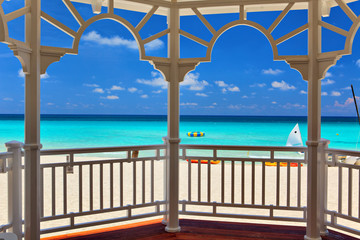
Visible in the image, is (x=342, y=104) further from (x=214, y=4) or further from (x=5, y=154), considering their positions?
(x=5, y=154)

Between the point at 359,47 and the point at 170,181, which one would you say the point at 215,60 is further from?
the point at 170,181

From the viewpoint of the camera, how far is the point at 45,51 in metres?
3.01

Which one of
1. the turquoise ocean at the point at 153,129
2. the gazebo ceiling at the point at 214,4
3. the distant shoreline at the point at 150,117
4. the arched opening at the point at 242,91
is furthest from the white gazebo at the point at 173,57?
the distant shoreline at the point at 150,117

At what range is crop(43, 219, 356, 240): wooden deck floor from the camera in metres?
3.46

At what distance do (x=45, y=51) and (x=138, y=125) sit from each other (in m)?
22.8

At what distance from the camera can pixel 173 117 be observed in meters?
3.63

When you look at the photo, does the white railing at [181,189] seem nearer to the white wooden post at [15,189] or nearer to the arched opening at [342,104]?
the white wooden post at [15,189]

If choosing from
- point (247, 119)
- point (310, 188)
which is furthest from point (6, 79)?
point (310, 188)

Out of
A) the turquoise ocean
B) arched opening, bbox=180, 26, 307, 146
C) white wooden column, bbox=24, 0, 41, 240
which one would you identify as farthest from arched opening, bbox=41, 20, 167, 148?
white wooden column, bbox=24, 0, 41, 240

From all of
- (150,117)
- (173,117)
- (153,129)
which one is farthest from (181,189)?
(150,117)

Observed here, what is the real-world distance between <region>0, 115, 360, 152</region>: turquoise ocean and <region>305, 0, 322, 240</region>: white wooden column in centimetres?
2071

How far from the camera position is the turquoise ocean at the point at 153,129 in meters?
24.0

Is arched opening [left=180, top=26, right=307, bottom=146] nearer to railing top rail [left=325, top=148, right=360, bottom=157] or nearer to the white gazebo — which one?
railing top rail [left=325, top=148, right=360, bottom=157]

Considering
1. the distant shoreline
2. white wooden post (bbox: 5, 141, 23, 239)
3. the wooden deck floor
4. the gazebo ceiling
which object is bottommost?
the wooden deck floor
